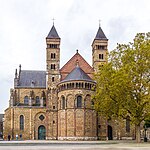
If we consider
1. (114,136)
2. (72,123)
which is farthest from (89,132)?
(114,136)

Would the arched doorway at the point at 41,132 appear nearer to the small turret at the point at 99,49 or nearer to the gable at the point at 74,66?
the gable at the point at 74,66

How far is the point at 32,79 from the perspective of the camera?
95.4m

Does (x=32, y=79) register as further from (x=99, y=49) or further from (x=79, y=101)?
(x=79, y=101)

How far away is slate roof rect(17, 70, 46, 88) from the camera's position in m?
93.9

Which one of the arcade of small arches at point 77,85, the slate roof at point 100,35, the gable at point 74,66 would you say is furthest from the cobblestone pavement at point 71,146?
the slate roof at point 100,35

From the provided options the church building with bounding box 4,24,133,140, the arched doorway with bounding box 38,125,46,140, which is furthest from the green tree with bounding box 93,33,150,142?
the arched doorway with bounding box 38,125,46,140

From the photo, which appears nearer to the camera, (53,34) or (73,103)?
(73,103)

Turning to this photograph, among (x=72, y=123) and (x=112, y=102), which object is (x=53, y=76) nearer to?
(x=72, y=123)

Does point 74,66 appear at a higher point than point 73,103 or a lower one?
higher

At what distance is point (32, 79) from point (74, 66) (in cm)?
1380

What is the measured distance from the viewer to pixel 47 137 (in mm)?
82688

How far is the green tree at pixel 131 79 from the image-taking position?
54.9m

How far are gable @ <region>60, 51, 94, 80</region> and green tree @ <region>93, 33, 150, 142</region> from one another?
93.5 feet

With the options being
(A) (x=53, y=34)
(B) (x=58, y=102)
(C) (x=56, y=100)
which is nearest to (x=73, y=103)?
(B) (x=58, y=102)
